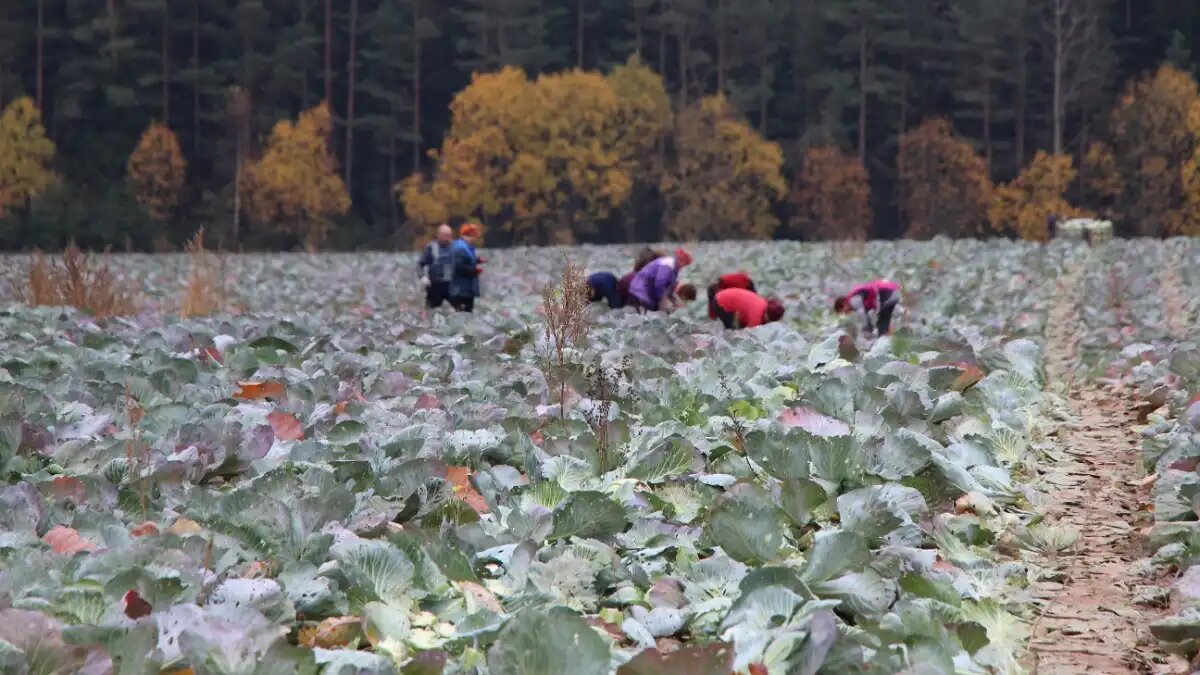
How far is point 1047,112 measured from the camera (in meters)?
62.8

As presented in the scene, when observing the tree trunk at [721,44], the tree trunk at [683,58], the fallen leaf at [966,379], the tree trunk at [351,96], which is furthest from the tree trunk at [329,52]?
the fallen leaf at [966,379]

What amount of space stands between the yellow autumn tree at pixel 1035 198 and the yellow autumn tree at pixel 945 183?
72 cm

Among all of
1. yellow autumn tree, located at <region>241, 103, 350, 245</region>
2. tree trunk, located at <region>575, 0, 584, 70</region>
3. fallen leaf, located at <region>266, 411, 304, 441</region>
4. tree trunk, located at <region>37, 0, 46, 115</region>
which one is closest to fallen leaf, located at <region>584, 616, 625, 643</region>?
fallen leaf, located at <region>266, 411, 304, 441</region>

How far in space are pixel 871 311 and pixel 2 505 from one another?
334 inches

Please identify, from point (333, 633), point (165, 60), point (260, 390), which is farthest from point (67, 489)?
point (165, 60)

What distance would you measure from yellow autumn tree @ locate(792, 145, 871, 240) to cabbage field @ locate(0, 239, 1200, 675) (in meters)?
47.8

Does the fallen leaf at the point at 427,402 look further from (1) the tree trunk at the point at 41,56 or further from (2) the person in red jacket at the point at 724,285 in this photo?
(1) the tree trunk at the point at 41,56

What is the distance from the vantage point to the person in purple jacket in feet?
43.1

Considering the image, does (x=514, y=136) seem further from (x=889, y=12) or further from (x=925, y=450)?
(x=925, y=450)

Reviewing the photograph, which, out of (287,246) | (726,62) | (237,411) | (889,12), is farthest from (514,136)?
(237,411)

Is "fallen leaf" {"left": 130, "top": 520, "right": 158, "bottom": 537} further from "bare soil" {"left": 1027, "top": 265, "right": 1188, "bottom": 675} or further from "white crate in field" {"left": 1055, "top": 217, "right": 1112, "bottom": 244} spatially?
A: "white crate in field" {"left": 1055, "top": 217, "right": 1112, "bottom": 244}

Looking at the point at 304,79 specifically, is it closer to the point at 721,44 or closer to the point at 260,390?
the point at 721,44

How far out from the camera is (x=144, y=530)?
13.0 ft

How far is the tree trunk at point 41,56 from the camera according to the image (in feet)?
181
